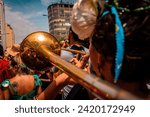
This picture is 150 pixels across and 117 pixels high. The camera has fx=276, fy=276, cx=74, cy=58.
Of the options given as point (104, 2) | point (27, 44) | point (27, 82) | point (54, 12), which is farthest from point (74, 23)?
point (54, 12)

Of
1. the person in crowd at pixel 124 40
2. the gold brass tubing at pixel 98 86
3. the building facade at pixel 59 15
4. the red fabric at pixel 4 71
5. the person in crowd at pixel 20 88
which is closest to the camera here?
the gold brass tubing at pixel 98 86

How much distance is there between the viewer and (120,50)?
114 cm

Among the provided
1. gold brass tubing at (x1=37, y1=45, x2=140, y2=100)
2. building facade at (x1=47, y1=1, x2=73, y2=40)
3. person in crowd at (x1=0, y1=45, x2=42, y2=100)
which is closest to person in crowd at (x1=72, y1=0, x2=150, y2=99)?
gold brass tubing at (x1=37, y1=45, x2=140, y2=100)

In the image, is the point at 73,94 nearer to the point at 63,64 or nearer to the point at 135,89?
the point at 63,64

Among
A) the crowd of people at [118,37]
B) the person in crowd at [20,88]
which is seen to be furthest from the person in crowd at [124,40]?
the person in crowd at [20,88]

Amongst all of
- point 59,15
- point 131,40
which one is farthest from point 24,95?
point 59,15

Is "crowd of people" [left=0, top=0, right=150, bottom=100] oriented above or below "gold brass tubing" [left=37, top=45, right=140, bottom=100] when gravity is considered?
above

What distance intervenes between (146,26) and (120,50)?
0.51 feet

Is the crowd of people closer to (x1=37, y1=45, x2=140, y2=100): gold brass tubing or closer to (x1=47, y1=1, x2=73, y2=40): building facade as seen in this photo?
(x1=37, y1=45, x2=140, y2=100): gold brass tubing

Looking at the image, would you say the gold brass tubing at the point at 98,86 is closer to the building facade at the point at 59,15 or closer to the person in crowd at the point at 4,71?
the person in crowd at the point at 4,71

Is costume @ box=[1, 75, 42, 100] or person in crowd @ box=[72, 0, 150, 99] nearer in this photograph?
person in crowd @ box=[72, 0, 150, 99]

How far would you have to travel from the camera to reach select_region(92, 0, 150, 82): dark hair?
45.6 inches

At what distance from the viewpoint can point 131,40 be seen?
1.16 m

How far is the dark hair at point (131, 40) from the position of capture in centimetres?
116
